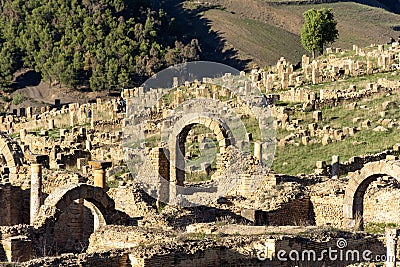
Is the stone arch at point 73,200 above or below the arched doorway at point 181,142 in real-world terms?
below

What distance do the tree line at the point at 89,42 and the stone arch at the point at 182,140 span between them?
58885 millimetres

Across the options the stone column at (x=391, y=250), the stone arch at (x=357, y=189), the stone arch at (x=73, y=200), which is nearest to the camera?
the stone column at (x=391, y=250)

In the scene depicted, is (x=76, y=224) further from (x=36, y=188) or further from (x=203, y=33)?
(x=203, y=33)

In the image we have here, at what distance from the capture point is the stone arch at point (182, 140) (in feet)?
103

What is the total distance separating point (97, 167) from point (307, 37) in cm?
4440

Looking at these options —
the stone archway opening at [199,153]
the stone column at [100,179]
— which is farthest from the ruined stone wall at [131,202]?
the stone archway opening at [199,153]

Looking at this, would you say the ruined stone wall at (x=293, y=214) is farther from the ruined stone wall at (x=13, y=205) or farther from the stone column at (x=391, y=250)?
the stone column at (x=391, y=250)

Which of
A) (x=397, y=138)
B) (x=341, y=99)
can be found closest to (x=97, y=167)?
(x=397, y=138)

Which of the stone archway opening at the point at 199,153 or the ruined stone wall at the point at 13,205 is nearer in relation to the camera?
the ruined stone wall at the point at 13,205

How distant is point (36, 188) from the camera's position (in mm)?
28828

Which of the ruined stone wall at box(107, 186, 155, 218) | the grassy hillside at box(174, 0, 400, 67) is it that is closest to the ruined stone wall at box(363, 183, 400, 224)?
the ruined stone wall at box(107, 186, 155, 218)

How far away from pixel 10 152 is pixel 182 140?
15.9 feet

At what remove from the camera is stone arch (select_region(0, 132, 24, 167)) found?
110ft

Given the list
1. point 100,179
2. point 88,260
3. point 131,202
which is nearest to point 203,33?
point 100,179
